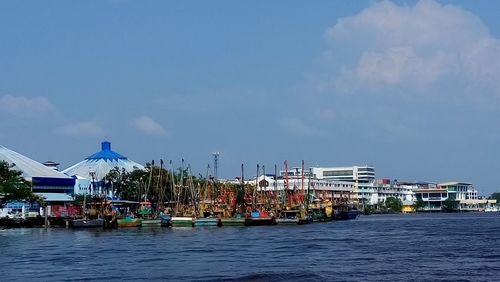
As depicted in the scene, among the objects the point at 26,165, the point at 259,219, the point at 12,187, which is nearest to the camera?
the point at 12,187

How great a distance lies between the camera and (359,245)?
218 ft

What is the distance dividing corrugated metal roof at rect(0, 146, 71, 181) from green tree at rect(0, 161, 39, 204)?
112 ft

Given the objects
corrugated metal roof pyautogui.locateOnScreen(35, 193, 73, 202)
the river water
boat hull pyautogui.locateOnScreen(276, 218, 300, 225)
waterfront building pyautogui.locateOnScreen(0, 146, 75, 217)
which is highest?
waterfront building pyautogui.locateOnScreen(0, 146, 75, 217)

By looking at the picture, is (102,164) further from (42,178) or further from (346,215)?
(346,215)

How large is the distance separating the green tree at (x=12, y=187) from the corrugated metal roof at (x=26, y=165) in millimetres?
34003

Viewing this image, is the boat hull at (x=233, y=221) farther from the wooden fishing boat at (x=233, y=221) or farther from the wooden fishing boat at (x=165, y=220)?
the wooden fishing boat at (x=165, y=220)

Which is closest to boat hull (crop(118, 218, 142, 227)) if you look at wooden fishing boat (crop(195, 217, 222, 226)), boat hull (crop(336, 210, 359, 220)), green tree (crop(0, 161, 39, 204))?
wooden fishing boat (crop(195, 217, 222, 226))

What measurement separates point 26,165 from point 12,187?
46.7 m

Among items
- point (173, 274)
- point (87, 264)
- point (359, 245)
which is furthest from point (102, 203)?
point (173, 274)

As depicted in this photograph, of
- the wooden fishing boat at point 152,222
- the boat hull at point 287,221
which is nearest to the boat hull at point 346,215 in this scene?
the boat hull at point 287,221

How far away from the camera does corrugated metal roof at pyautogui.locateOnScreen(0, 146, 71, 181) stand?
142 metres

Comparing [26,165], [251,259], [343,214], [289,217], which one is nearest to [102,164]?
[26,165]

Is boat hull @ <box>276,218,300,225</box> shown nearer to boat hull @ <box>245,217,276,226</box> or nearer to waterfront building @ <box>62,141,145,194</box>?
boat hull @ <box>245,217,276,226</box>

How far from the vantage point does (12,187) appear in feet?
331
